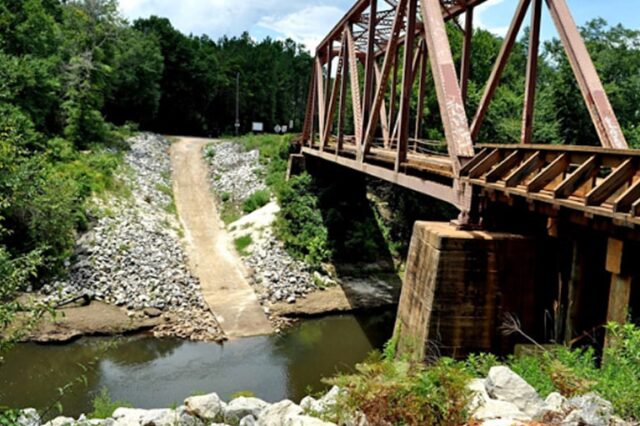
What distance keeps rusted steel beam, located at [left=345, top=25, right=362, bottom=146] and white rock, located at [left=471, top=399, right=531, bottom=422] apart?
34.8ft

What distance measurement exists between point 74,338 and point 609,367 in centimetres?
1413

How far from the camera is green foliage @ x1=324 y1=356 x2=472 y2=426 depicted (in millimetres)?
5453

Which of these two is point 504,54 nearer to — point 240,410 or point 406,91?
point 406,91

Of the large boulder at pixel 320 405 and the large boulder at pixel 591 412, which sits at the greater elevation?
the large boulder at pixel 591 412

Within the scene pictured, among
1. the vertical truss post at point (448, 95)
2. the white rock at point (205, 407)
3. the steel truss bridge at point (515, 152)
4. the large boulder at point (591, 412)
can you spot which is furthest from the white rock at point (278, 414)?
the vertical truss post at point (448, 95)

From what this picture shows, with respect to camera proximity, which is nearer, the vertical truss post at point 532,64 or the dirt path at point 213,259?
the vertical truss post at point 532,64

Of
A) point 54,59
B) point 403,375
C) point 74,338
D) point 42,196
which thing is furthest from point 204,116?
point 403,375

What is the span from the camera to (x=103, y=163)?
26.3 meters

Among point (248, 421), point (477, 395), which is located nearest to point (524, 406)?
point (477, 395)

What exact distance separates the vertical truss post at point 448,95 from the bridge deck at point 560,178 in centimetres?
34

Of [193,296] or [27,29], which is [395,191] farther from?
[27,29]

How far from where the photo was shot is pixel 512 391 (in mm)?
6004

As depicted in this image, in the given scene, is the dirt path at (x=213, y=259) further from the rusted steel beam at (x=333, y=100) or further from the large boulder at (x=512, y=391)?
the large boulder at (x=512, y=391)

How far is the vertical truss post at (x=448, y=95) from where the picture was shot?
922 centimetres
